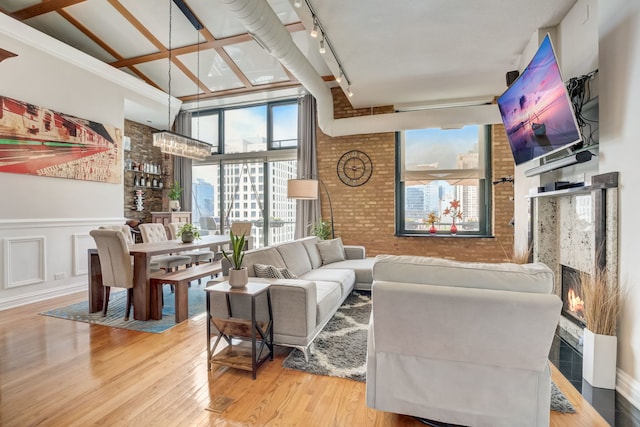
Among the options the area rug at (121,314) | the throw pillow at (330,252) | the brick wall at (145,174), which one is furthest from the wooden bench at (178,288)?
the brick wall at (145,174)

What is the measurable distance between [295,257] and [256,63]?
3.57 metres

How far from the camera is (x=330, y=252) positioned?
462 cm

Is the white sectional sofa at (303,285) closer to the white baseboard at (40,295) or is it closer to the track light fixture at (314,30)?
the track light fixture at (314,30)

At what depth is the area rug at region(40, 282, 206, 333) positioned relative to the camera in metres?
3.22

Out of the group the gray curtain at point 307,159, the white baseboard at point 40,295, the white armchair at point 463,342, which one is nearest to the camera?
the white armchair at point 463,342

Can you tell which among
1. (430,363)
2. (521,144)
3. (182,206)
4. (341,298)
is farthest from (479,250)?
(182,206)

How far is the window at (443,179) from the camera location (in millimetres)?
5410

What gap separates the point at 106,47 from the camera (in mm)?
5008

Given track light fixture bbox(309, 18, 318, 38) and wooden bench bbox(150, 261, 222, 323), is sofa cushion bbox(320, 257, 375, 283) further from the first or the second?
track light fixture bbox(309, 18, 318, 38)

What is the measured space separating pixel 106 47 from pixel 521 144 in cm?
605

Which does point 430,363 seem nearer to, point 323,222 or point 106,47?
point 323,222

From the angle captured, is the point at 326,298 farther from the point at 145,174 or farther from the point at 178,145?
the point at 145,174

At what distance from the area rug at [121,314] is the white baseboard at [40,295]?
23.3 inches

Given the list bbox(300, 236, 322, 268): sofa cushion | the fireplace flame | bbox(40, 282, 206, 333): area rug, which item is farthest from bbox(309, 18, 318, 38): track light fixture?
the fireplace flame
